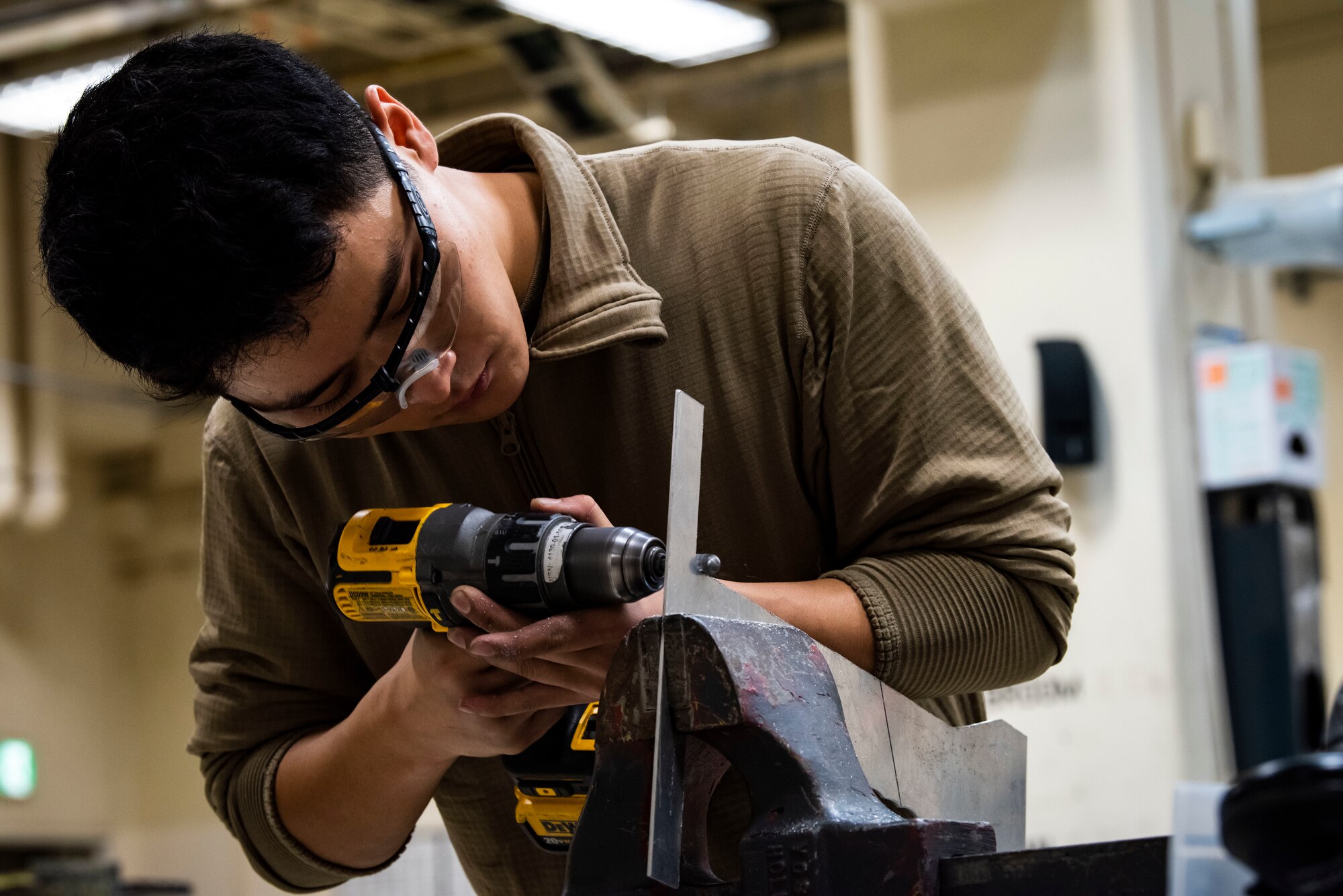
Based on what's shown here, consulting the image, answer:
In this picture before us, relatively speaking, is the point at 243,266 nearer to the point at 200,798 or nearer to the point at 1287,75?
the point at 1287,75

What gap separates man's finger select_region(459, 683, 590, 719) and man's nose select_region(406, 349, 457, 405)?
24 centimetres

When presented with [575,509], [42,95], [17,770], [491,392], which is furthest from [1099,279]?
[17,770]

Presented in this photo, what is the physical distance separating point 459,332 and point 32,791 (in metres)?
6.27

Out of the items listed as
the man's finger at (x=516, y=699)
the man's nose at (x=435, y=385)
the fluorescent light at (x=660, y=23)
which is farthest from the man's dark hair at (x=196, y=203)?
the fluorescent light at (x=660, y=23)

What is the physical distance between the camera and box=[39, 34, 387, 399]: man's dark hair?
3.48 feet

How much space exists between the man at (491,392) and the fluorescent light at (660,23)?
3.00m

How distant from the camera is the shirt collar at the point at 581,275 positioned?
1.30 m

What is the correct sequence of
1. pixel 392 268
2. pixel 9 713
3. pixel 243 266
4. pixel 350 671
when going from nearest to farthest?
pixel 243 266 < pixel 392 268 < pixel 350 671 < pixel 9 713

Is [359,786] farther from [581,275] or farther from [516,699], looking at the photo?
[581,275]

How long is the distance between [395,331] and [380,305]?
4 cm

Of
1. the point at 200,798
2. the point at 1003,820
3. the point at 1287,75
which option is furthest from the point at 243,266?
the point at 200,798

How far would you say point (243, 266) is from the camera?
1.07 m

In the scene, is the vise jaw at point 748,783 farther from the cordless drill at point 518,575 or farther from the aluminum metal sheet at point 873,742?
the cordless drill at point 518,575

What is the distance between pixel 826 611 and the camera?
117 cm
